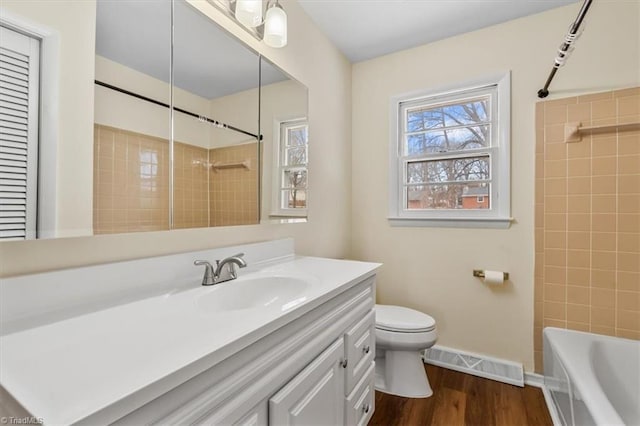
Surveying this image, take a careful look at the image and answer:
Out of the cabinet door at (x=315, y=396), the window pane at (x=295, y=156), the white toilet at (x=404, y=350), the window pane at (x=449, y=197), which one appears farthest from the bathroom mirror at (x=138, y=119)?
the window pane at (x=449, y=197)

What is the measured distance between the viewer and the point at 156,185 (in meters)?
1.03

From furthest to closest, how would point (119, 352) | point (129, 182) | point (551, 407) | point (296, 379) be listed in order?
point (551, 407) → point (129, 182) → point (296, 379) → point (119, 352)

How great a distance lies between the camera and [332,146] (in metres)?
2.14

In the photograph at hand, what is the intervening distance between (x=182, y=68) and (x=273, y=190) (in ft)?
2.31

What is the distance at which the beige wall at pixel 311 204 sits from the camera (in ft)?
2.57

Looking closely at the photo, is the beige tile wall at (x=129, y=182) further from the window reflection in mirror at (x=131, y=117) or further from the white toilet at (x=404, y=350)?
the white toilet at (x=404, y=350)

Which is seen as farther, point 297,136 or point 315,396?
point 297,136

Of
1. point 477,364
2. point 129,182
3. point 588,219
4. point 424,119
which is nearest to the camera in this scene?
point 129,182

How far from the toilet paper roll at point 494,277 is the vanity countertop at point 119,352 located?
1.49m

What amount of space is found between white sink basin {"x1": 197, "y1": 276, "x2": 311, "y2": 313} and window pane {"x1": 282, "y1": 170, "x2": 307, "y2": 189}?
639 mm

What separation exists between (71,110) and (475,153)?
2162 millimetres

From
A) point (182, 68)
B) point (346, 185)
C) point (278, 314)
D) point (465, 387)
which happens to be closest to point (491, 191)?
point (346, 185)

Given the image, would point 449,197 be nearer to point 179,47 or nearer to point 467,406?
point 467,406

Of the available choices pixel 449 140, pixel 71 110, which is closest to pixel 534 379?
pixel 449 140
